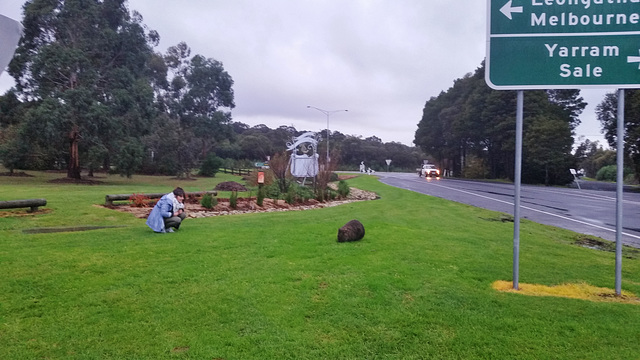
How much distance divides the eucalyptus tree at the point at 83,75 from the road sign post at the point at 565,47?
27697 millimetres

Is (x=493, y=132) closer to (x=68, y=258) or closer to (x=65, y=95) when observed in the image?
(x=65, y=95)

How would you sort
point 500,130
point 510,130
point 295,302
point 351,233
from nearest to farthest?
point 295,302 < point 351,233 < point 510,130 < point 500,130

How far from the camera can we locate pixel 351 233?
8.25 metres

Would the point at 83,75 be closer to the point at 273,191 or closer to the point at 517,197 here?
the point at 273,191

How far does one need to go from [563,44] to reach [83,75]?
32.0m

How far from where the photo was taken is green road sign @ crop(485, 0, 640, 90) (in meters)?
5.61

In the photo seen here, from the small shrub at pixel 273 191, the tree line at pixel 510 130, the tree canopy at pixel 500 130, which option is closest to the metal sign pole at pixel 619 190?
the small shrub at pixel 273 191

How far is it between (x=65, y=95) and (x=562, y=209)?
2897cm

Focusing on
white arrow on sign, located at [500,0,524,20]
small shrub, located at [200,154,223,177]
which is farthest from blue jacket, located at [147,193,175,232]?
small shrub, located at [200,154,223,177]

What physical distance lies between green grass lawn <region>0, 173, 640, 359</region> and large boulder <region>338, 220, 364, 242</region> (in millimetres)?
174

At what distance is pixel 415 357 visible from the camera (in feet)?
12.4

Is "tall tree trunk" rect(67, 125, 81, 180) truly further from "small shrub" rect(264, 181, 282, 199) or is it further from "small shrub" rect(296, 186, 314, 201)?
"small shrub" rect(296, 186, 314, 201)

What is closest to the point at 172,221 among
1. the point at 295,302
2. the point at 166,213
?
the point at 166,213

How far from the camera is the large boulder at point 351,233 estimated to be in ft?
27.0
